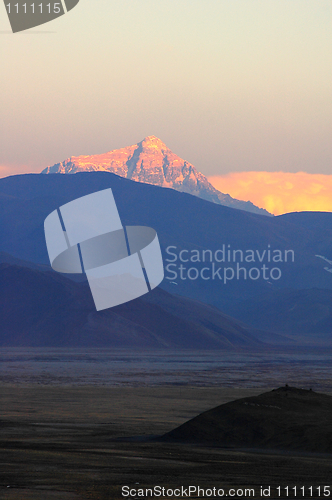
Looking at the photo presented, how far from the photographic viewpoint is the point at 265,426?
119ft

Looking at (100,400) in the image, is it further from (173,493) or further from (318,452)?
(173,493)

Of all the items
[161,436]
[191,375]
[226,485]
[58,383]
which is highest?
[226,485]

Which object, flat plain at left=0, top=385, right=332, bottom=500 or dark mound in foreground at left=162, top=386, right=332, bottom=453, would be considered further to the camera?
dark mound in foreground at left=162, top=386, right=332, bottom=453

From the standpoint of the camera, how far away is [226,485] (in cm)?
2453

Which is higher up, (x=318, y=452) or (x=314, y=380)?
(x=318, y=452)

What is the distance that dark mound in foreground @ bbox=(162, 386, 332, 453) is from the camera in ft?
114

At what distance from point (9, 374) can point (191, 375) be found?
79.7ft

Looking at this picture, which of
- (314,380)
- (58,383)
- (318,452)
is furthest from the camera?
(314,380)

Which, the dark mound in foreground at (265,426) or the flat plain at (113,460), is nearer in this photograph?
the flat plain at (113,460)

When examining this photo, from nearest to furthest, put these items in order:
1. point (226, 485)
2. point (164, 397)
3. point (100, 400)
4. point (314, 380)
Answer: point (226, 485) → point (100, 400) → point (164, 397) → point (314, 380)

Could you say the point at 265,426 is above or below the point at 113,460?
below

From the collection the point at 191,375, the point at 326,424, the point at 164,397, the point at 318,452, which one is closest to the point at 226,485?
the point at 318,452

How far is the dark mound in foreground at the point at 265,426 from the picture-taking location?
34.6 meters

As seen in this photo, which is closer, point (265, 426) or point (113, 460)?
point (113, 460)
